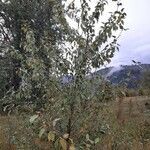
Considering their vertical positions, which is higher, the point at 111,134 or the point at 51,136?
the point at 111,134

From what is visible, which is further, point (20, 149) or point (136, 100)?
point (136, 100)

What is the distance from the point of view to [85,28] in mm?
7234

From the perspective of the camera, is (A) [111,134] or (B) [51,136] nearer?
(B) [51,136]

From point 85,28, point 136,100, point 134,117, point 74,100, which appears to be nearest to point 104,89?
point 74,100

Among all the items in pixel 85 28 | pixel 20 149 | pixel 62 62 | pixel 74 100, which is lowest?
pixel 20 149

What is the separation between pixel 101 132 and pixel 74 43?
1.45 m

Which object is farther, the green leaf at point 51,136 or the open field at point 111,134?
the open field at point 111,134

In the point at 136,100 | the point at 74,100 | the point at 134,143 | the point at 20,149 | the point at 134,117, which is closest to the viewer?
the point at 74,100

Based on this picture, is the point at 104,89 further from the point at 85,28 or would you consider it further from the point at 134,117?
the point at 134,117

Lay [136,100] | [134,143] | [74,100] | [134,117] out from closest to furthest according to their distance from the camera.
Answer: [74,100]
[134,143]
[134,117]
[136,100]

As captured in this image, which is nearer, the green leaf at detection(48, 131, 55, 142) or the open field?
the green leaf at detection(48, 131, 55, 142)

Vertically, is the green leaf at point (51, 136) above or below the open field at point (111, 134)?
below

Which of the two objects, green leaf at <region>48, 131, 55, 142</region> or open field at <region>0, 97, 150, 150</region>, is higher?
open field at <region>0, 97, 150, 150</region>

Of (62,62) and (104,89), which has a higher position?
(62,62)
